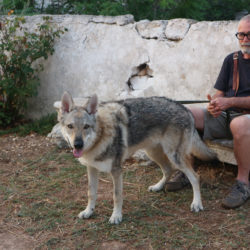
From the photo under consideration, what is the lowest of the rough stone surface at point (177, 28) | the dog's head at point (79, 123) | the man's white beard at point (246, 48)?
the dog's head at point (79, 123)

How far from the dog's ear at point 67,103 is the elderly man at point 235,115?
5.10 feet

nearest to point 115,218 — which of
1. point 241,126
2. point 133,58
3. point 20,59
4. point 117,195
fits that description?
point 117,195

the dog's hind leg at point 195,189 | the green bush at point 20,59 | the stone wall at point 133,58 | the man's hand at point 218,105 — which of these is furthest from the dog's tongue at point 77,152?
the green bush at point 20,59

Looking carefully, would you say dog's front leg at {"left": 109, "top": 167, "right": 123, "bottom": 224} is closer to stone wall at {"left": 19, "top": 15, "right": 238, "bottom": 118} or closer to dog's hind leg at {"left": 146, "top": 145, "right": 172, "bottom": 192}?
dog's hind leg at {"left": 146, "top": 145, "right": 172, "bottom": 192}

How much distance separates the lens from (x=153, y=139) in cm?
376

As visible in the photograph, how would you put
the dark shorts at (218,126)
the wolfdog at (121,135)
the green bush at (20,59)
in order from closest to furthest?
the wolfdog at (121,135), the dark shorts at (218,126), the green bush at (20,59)

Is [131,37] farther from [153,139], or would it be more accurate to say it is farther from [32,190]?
[32,190]

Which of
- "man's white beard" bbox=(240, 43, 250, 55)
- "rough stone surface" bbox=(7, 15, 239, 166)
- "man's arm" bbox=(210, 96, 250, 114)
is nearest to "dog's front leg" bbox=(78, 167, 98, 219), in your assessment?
"man's arm" bbox=(210, 96, 250, 114)

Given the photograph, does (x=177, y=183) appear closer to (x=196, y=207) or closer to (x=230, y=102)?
(x=196, y=207)

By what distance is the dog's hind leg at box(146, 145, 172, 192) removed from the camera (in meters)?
4.11

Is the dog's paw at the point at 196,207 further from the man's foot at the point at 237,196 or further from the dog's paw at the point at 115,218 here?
the dog's paw at the point at 115,218

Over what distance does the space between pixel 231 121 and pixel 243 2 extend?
12.4ft

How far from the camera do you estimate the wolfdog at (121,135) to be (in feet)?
10.7

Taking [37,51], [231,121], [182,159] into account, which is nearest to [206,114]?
[231,121]
